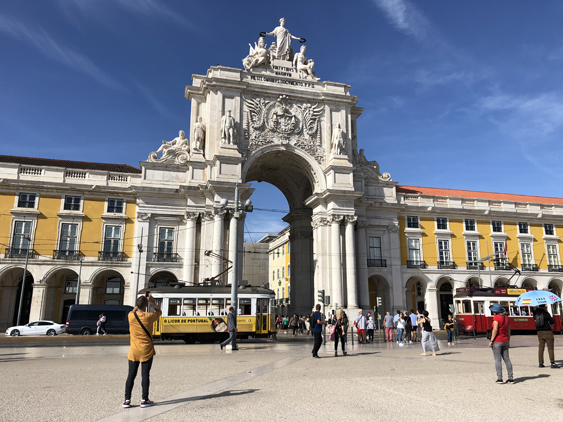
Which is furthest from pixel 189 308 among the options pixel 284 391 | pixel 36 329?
pixel 284 391

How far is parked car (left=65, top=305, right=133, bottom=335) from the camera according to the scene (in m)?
31.8

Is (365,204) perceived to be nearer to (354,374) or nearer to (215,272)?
(215,272)

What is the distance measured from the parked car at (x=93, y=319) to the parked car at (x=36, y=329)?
6.78ft

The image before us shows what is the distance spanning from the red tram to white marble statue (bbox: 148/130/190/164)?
2538 centimetres

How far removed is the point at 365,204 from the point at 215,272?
16.1 m

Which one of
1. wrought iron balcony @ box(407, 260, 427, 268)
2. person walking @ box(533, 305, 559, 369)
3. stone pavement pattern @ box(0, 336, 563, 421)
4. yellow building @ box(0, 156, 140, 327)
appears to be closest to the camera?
stone pavement pattern @ box(0, 336, 563, 421)

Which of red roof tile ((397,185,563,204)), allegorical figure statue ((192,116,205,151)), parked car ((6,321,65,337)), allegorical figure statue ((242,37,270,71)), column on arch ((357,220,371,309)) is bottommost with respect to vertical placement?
parked car ((6,321,65,337))

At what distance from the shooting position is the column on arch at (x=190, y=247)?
3684 cm

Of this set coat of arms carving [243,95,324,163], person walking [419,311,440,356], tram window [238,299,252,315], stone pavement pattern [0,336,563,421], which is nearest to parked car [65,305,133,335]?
tram window [238,299,252,315]

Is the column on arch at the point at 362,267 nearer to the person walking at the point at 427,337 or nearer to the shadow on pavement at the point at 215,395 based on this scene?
the person walking at the point at 427,337

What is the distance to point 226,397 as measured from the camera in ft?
28.9

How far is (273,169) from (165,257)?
47.9 feet

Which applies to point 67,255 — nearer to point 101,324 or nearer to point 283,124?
point 101,324

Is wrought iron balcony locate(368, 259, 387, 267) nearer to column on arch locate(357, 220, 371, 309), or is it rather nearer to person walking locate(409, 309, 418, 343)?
column on arch locate(357, 220, 371, 309)
